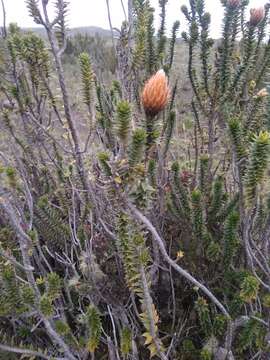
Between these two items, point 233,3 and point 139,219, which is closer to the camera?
point 139,219

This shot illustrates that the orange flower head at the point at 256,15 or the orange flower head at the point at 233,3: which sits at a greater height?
the orange flower head at the point at 233,3

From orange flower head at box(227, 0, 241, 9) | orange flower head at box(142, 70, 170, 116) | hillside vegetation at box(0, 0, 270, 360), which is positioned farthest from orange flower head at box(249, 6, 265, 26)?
orange flower head at box(142, 70, 170, 116)

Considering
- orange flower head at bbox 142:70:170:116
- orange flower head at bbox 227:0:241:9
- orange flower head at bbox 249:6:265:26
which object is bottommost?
orange flower head at bbox 142:70:170:116

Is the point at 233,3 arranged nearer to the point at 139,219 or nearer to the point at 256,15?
the point at 256,15

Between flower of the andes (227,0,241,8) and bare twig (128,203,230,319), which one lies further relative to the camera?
flower of the andes (227,0,241,8)

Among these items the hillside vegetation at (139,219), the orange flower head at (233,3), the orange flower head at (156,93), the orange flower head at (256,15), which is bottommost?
the hillside vegetation at (139,219)

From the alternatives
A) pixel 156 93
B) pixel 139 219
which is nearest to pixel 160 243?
pixel 139 219

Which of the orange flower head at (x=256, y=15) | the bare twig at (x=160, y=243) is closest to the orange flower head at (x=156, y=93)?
the bare twig at (x=160, y=243)

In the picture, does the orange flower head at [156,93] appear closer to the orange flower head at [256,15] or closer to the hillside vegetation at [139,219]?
the hillside vegetation at [139,219]

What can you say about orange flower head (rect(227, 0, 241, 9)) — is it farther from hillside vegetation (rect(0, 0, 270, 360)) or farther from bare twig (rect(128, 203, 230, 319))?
bare twig (rect(128, 203, 230, 319))

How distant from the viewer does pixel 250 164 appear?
132 centimetres

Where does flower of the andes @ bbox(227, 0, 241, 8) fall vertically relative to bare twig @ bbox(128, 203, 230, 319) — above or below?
above

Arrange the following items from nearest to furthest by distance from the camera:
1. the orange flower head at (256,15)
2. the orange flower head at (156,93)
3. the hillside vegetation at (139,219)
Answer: the orange flower head at (156,93), the hillside vegetation at (139,219), the orange flower head at (256,15)

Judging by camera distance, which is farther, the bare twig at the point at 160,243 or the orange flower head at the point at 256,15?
the orange flower head at the point at 256,15
